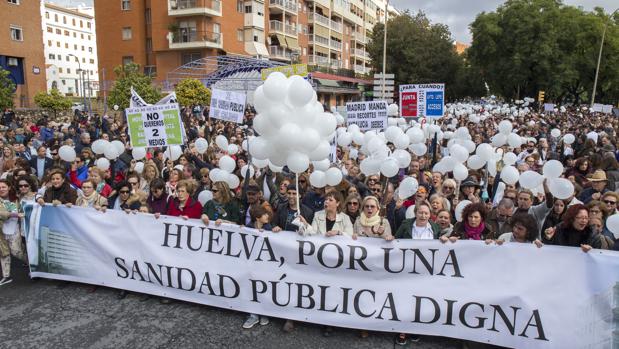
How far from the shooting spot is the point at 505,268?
160 inches

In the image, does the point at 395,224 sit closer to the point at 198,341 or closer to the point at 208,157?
the point at 198,341

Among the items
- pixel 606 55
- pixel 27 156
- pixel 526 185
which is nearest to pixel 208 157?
pixel 27 156

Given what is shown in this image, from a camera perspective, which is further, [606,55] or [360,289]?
[606,55]

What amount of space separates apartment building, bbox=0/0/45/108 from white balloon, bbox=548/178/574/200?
37.3 m

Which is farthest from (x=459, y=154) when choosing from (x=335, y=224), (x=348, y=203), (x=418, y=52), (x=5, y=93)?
(x=418, y=52)

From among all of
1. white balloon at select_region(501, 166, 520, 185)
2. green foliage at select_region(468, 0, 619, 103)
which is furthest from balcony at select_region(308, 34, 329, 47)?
white balloon at select_region(501, 166, 520, 185)

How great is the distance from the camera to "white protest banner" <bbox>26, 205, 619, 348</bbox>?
391 cm

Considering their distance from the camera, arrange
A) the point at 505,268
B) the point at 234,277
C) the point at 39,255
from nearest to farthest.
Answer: the point at 505,268 → the point at 234,277 → the point at 39,255

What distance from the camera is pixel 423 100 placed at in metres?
10.6

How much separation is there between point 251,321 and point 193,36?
36.0 meters

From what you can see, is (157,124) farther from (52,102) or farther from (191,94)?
(52,102)

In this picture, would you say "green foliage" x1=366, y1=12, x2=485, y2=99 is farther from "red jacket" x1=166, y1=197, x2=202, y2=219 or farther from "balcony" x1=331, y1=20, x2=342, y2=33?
"red jacket" x1=166, y1=197, x2=202, y2=219

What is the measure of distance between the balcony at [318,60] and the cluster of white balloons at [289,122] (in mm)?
49338

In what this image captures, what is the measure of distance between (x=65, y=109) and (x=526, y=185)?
29200 mm
